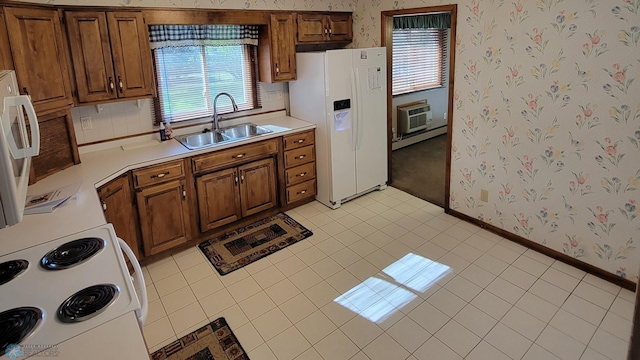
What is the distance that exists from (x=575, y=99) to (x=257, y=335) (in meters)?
2.73

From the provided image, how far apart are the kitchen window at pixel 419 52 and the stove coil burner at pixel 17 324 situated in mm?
5206

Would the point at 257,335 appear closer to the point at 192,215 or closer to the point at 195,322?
the point at 195,322

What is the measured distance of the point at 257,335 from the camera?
2.45 m

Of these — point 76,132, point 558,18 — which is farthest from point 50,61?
point 558,18

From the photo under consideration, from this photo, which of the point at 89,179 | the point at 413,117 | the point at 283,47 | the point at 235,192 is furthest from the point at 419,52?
the point at 89,179

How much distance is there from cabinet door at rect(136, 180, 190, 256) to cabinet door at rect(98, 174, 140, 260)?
8cm

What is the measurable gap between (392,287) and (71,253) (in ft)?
6.78

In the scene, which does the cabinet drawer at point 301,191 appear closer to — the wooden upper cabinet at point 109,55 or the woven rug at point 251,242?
the woven rug at point 251,242

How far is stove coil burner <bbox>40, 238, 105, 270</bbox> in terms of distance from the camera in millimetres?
1588

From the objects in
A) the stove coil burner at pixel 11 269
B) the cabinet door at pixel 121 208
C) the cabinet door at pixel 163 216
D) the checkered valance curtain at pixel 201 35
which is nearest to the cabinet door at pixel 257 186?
the cabinet door at pixel 163 216

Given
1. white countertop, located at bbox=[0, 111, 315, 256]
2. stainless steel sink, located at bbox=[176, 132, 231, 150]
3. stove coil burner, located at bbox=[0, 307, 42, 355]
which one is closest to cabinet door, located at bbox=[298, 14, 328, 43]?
white countertop, located at bbox=[0, 111, 315, 256]

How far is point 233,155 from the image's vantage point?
356cm

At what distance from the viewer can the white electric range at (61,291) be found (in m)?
1.20

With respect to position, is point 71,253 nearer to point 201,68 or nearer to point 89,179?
point 89,179
